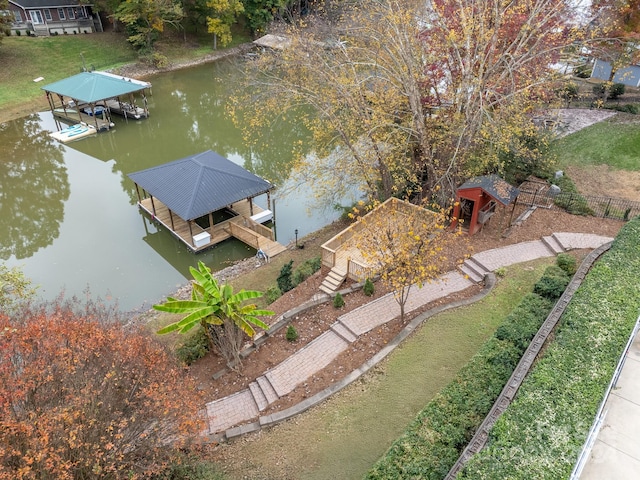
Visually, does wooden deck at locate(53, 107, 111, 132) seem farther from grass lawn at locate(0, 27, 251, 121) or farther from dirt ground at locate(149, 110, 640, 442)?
dirt ground at locate(149, 110, 640, 442)

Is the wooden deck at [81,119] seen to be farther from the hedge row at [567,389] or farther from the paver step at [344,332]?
the hedge row at [567,389]

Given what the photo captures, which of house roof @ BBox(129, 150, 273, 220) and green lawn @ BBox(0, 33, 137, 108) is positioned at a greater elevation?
green lawn @ BBox(0, 33, 137, 108)

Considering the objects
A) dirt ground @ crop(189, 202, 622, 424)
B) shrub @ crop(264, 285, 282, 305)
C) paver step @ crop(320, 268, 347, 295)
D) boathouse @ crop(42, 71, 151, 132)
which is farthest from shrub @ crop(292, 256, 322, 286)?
boathouse @ crop(42, 71, 151, 132)

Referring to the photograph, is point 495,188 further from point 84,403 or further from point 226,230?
point 84,403

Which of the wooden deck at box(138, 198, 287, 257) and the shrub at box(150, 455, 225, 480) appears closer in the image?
the shrub at box(150, 455, 225, 480)

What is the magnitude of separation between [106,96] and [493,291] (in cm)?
3109

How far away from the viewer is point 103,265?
22641 mm

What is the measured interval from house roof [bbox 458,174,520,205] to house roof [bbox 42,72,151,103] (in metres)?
27.9

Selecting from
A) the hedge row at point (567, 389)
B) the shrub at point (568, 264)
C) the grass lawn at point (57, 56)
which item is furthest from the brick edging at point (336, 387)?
the grass lawn at point (57, 56)

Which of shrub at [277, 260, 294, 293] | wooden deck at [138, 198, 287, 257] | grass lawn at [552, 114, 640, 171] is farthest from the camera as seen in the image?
grass lawn at [552, 114, 640, 171]

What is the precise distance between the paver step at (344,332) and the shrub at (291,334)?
4.38 feet

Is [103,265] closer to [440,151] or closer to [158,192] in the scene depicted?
[158,192]

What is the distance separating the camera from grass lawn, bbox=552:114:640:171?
84.1ft

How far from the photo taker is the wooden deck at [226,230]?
23.4 meters
